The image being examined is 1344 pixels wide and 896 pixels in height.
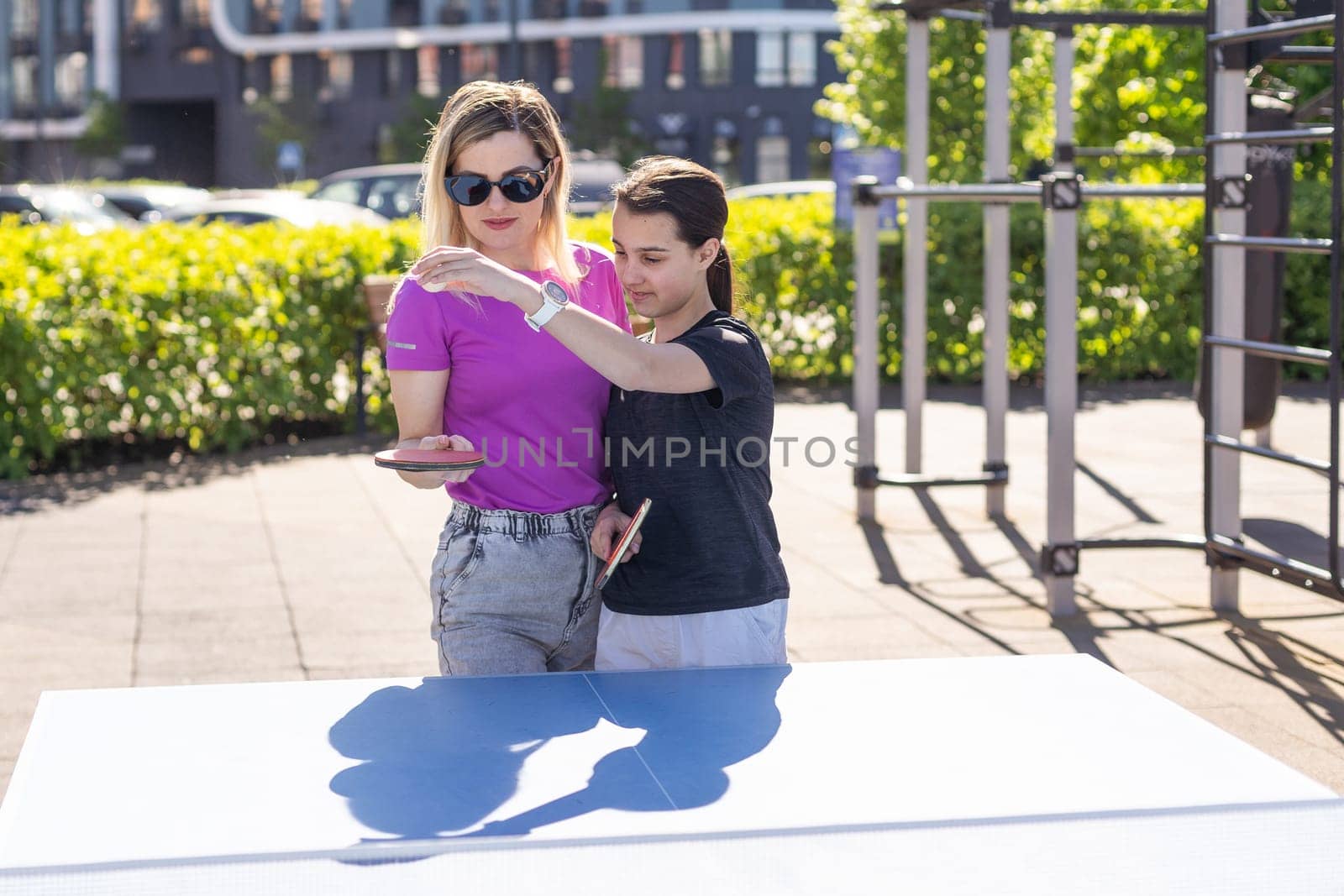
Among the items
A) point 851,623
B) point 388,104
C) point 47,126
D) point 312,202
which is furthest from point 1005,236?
point 47,126

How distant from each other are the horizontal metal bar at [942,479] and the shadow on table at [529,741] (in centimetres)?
524

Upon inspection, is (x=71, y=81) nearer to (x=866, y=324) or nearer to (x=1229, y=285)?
(x=866, y=324)

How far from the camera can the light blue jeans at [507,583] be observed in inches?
117

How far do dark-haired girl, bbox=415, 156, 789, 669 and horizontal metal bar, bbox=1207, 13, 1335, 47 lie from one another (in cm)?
288

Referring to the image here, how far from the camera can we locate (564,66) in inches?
2371

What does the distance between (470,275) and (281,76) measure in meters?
64.7

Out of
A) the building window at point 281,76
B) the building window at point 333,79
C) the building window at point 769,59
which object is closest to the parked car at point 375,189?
the building window at point 769,59

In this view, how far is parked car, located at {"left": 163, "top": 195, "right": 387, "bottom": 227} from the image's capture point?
21250mm

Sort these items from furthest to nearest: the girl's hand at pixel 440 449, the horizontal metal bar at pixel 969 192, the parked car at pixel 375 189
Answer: the parked car at pixel 375 189
the horizontal metal bar at pixel 969 192
the girl's hand at pixel 440 449

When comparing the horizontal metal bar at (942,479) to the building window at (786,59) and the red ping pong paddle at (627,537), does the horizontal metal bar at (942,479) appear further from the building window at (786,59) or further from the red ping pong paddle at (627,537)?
the building window at (786,59)

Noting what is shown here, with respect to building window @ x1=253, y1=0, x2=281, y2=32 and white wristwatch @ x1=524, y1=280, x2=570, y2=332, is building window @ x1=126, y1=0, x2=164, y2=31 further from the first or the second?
white wristwatch @ x1=524, y1=280, x2=570, y2=332

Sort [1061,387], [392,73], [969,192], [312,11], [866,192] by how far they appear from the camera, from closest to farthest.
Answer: [1061,387]
[969,192]
[866,192]
[392,73]
[312,11]

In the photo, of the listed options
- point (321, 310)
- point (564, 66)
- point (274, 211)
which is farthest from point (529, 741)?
point (564, 66)

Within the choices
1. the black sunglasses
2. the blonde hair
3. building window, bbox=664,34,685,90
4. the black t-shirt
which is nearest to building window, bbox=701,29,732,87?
building window, bbox=664,34,685,90
